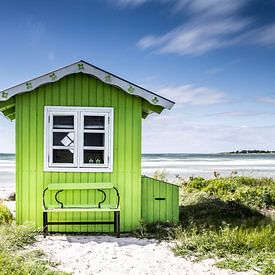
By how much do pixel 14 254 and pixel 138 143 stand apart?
357 cm

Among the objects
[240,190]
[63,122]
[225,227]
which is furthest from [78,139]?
[240,190]

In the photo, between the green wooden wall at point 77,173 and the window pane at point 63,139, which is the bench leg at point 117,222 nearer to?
the green wooden wall at point 77,173

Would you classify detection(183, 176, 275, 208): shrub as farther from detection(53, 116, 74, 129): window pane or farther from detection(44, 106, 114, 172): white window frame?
detection(53, 116, 74, 129): window pane

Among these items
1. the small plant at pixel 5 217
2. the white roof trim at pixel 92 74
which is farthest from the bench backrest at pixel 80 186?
the white roof trim at pixel 92 74

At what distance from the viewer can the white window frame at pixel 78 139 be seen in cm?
858

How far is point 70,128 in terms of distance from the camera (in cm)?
863

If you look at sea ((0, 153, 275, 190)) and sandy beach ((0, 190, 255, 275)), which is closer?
sandy beach ((0, 190, 255, 275))

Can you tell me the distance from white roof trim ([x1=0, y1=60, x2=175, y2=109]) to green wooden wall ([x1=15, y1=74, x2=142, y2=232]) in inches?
11.2

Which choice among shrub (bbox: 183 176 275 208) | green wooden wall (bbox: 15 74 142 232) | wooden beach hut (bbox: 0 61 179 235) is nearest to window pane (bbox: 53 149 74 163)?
wooden beach hut (bbox: 0 61 179 235)

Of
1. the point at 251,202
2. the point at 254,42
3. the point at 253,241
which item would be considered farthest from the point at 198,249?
the point at 254,42

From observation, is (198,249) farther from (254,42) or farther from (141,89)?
(254,42)

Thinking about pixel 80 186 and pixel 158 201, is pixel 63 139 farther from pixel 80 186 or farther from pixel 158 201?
pixel 158 201

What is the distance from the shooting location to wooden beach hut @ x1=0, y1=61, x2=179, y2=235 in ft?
28.1

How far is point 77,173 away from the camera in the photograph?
8.66 metres
